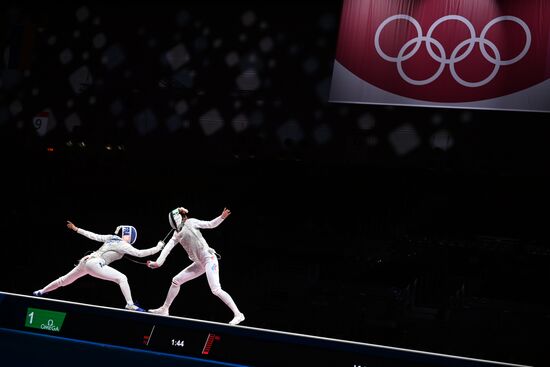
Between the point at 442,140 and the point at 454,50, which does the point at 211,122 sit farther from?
the point at 454,50

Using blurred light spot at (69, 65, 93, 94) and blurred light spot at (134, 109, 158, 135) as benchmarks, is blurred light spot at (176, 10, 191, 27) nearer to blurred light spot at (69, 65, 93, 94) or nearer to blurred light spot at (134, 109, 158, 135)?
blurred light spot at (134, 109, 158, 135)

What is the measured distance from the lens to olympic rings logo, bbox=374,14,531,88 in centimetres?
535

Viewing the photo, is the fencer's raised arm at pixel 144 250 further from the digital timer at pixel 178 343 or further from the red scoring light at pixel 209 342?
the red scoring light at pixel 209 342

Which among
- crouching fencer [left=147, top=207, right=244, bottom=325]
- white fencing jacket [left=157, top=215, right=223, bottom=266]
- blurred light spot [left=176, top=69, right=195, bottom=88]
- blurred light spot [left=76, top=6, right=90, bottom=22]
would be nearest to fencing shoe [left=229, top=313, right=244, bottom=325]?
crouching fencer [left=147, top=207, right=244, bottom=325]

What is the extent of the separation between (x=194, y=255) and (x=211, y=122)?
1713 mm

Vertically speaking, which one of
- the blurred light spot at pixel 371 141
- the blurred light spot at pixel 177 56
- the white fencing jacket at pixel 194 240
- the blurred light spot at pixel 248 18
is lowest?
the white fencing jacket at pixel 194 240

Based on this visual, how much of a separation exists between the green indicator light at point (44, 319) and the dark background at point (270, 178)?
151 cm

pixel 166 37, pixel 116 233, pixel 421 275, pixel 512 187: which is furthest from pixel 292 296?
pixel 166 37

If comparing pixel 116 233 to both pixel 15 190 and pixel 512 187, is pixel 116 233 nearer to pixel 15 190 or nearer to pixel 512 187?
pixel 15 190

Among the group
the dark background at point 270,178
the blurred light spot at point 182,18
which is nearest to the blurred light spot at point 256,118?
the dark background at point 270,178

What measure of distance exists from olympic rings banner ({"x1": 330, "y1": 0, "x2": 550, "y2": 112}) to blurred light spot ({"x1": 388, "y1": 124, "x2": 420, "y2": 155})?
77cm

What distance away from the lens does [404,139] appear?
6250mm

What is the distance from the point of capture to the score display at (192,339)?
12.9 ft

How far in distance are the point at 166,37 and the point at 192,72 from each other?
504mm
